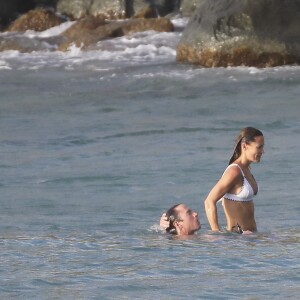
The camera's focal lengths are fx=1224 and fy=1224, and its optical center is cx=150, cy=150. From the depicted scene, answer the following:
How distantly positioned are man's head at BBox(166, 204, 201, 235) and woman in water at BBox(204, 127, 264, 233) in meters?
0.14

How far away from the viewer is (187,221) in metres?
11.1

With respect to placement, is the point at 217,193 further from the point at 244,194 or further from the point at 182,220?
the point at 182,220

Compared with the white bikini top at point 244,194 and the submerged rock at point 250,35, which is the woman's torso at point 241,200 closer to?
the white bikini top at point 244,194

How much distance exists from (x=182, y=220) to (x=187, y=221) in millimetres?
47

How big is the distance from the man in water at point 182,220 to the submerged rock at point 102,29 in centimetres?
1820

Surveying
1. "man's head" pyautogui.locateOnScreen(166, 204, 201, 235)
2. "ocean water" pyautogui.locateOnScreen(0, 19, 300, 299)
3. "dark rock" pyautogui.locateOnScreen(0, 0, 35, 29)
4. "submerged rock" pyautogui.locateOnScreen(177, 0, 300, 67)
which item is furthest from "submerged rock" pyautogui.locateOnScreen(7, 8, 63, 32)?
"man's head" pyautogui.locateOnScreen(166, 204, 201, 235)

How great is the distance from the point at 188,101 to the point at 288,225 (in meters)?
9.22

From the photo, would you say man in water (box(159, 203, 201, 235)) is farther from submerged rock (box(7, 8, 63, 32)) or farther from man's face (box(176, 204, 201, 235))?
submerged rock (box(7, 8, 63, 32))

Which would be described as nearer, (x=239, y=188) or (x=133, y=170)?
(x=239, y=188)

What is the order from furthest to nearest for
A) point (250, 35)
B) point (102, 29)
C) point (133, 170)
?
point (102, 29)
point (250, 35)
point (133, 170)

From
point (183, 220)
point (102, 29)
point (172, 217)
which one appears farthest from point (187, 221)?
point (102, 29)

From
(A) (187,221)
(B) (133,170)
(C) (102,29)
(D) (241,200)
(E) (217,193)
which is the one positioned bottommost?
(B) (133,170)

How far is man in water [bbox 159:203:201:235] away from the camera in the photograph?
11078mm

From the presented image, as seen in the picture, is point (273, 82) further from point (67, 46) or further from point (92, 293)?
point (92, 293)
